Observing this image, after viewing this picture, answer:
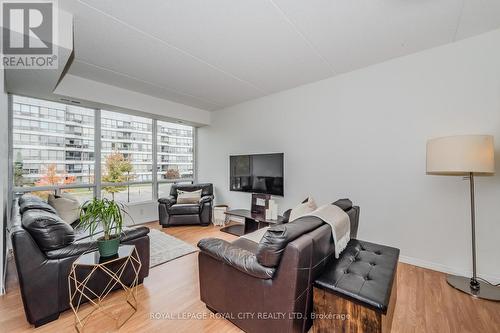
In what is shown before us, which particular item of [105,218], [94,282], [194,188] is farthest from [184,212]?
[105,218]

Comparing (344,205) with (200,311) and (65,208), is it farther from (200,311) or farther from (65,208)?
(65,208)

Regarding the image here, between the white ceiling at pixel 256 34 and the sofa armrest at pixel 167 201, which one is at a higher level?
the white ceiling at pixel 256 34

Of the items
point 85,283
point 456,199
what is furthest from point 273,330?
point 456,199

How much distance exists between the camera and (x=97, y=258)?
1.75 m

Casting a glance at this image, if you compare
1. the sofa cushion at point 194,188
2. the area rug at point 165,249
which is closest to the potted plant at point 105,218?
the area rug at point 165,249

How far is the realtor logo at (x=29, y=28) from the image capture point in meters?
1.75

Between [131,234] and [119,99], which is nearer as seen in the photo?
[131,234]

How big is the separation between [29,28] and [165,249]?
283cm

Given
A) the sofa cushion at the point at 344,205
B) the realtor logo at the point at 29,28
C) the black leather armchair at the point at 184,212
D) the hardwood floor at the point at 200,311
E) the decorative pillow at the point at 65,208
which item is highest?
→ the realtor logo at the point at 29,28

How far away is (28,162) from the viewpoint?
134 inches

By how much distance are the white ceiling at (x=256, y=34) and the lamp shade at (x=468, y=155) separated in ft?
3.83

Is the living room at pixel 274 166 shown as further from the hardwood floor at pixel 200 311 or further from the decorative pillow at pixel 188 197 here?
the decorative pillow at pixel 188 197

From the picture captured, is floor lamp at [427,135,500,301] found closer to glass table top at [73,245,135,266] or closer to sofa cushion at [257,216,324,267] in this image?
sofa cushion at [257,216,324,267]

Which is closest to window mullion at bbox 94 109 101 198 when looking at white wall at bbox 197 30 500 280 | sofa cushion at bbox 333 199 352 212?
white wall at bbox 197 30 500 280
